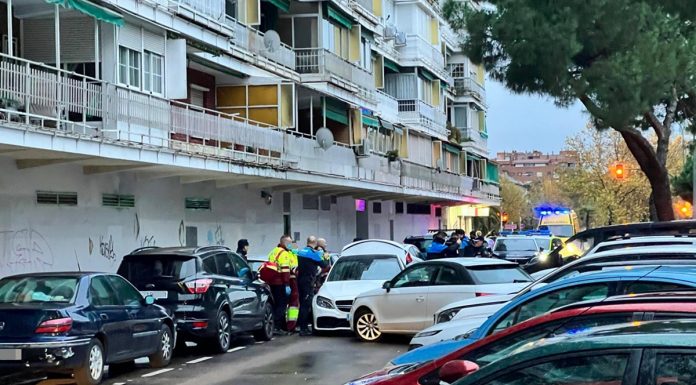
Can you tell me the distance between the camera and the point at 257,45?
28.5 m

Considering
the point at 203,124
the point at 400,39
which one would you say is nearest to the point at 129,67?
the point at 203,124

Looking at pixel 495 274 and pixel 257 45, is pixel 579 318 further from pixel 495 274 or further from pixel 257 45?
pixel 257 45

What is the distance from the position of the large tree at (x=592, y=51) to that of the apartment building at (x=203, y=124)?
7297 millimetres

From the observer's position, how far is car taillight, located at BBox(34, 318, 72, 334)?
11.1 meters

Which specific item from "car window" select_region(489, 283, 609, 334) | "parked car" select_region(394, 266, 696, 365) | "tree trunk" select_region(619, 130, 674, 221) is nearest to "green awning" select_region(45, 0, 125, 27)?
"parked car" select_region(394, 266, 696, 365)

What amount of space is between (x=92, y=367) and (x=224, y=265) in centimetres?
473

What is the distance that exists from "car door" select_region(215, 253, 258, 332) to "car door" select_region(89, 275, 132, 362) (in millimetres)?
3197

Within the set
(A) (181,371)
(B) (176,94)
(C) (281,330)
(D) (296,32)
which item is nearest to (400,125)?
(D) (296,32)

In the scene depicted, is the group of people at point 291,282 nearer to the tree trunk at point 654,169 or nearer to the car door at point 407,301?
the car door at point 407,301

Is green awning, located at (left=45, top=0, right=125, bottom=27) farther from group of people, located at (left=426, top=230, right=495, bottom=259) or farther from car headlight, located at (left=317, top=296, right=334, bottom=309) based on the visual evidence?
group of people, located at (left=426, top=230, right=495, bottom=259)

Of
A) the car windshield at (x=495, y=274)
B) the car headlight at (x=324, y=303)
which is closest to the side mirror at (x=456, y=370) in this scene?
the car windshield at (x=495, y=274)

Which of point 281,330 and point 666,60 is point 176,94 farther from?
point 666,60

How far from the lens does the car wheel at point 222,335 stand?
602 inches

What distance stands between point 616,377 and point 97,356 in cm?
936
